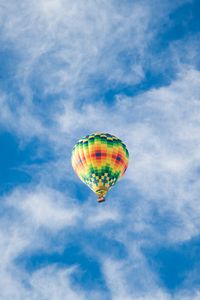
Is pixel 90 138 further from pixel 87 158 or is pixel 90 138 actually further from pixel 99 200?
pixel 99 200

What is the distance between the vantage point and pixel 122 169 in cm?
7969

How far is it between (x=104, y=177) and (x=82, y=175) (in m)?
2.74

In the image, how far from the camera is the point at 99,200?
256 ft

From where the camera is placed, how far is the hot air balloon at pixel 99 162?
7794 cm

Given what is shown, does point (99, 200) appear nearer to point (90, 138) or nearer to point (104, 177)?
point (104, 177)

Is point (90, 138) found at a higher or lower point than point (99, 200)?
higher

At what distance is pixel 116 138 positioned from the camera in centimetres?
8069

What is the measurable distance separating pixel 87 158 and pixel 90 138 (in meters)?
2.79

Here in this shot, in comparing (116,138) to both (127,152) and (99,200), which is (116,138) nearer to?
(127,152)

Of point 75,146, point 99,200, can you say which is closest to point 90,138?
point 75,146

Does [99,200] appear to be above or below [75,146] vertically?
below

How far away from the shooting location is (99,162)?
255 ft

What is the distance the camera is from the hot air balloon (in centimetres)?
7794

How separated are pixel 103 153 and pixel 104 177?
2906 millimetres
